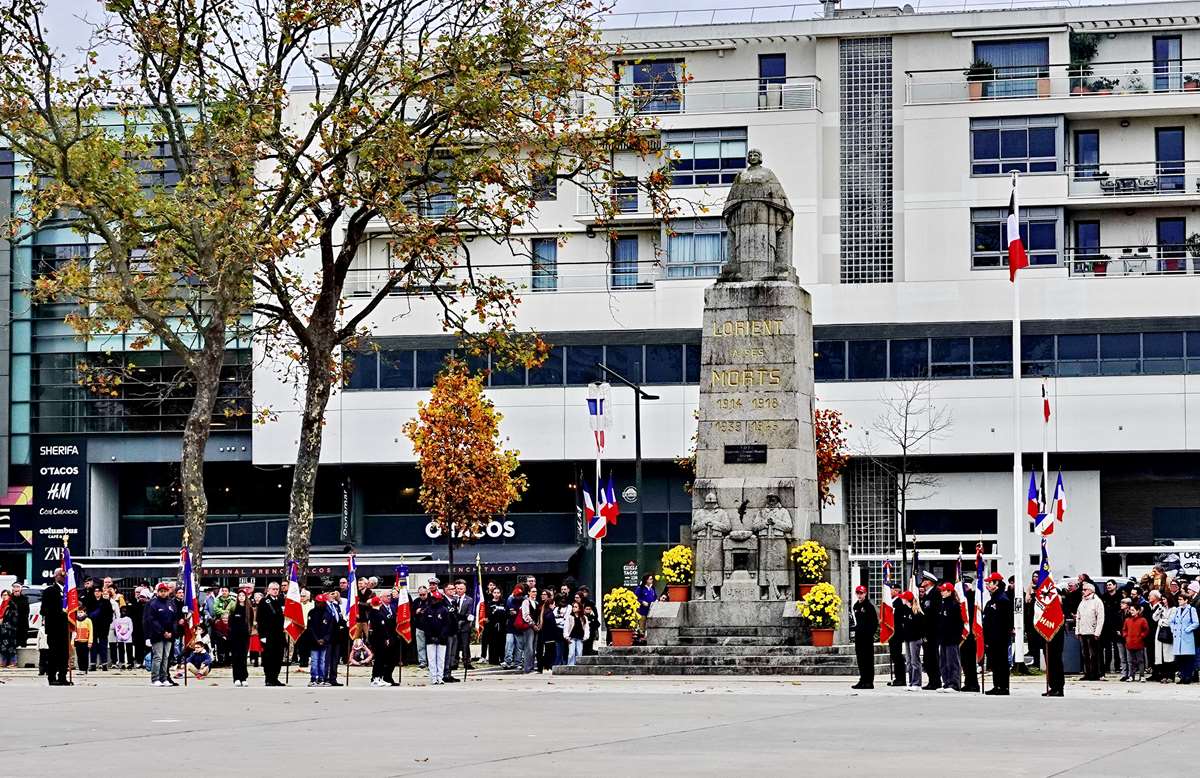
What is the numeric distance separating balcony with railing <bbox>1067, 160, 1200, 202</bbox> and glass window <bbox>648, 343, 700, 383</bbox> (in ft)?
44.0

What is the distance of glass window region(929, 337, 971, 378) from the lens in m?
62.4

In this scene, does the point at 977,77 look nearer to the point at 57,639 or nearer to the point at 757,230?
the point at 757,230

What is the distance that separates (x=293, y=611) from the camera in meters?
31.8

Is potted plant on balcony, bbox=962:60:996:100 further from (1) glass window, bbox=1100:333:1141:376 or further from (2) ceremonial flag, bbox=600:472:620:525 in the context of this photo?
(2) ceremonial flag, bbox=600:472:620:525

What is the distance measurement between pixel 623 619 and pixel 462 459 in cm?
2616

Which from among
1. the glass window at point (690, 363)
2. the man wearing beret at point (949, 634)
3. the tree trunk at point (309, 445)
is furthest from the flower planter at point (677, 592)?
the glass window at point (690, 363)

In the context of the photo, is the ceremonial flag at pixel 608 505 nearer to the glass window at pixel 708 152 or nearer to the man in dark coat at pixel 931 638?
the man in dark coat at pixel 931 638

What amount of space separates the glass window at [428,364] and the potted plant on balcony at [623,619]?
109 feet

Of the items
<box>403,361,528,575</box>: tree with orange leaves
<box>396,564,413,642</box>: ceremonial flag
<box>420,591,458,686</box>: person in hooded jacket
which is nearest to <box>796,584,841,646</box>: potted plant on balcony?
<box>420,591,458,686</box>: person in hooded jacket

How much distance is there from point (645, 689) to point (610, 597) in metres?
5.79

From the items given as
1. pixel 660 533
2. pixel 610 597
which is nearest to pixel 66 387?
pixel 660 533

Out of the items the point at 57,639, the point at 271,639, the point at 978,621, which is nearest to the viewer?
the point at 978,621

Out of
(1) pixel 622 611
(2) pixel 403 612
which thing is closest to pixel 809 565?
(1) pixel 622 611

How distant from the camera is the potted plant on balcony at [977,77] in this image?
211 ft
